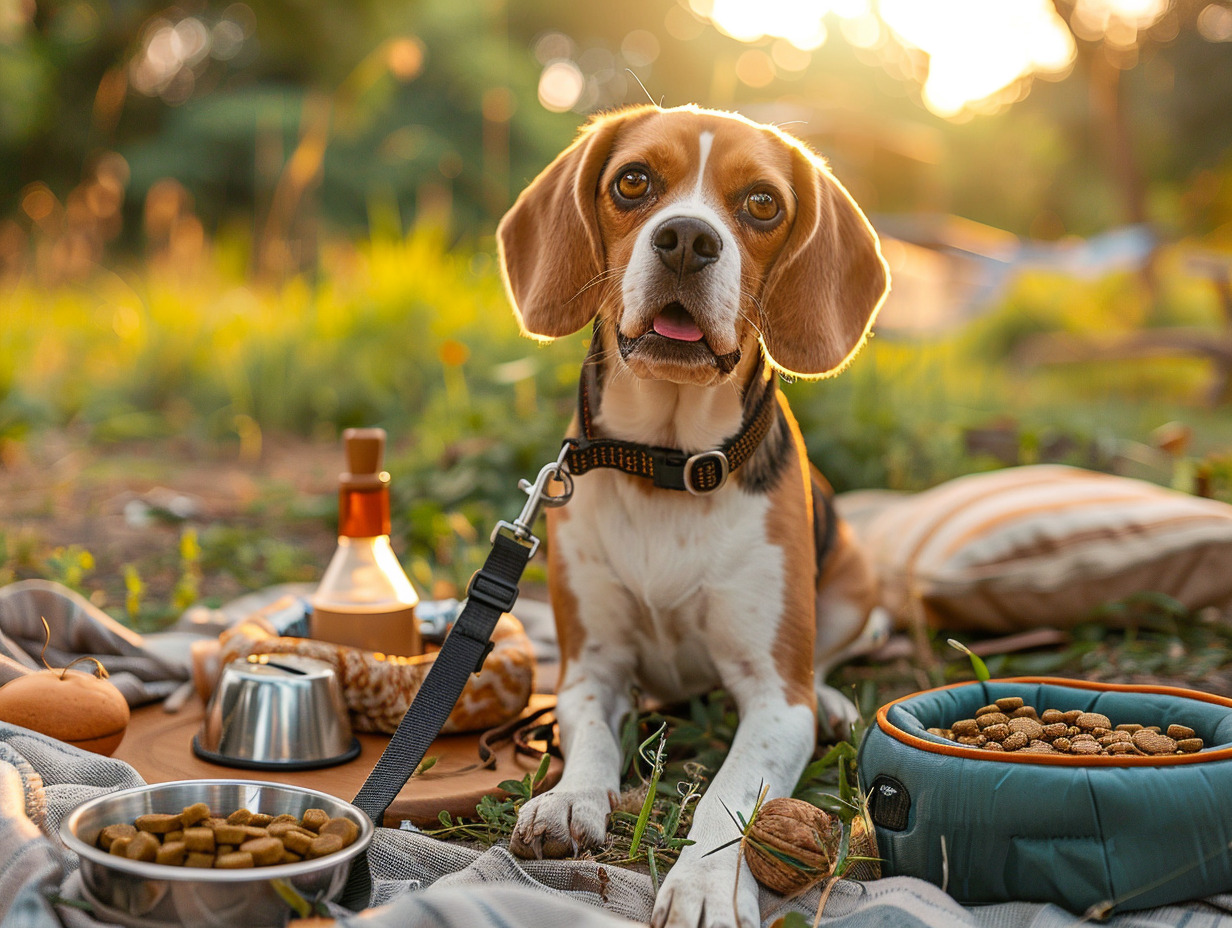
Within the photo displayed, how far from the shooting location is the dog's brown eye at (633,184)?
220 cm

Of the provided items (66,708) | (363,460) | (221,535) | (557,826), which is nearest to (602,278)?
(363,460)

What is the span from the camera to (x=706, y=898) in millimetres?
1646

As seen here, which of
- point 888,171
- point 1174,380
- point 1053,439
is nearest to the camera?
point 1053,439

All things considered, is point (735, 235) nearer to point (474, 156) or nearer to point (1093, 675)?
point (1093, 675)

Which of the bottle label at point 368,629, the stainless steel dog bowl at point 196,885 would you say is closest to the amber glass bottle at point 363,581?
the bottle label at point 368,629

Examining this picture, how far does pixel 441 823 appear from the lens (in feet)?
6.77

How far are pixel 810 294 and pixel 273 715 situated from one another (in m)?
1.42

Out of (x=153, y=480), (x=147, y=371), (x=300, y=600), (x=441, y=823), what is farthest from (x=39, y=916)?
(x=147, y=371)

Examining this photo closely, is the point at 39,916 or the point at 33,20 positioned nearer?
the point at 39,916

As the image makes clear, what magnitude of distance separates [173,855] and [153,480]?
4.39 m

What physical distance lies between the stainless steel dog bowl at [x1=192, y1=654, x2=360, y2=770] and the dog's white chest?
0.63 meters

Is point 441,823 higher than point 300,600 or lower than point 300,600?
lower

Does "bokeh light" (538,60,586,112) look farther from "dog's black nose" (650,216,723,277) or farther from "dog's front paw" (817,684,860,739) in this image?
Result: "dog's black nose" (650,216,723,277)

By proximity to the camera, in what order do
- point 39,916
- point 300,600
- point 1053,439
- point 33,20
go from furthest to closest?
point 33,20
point 1053,439
point 300,600
point 39,916
